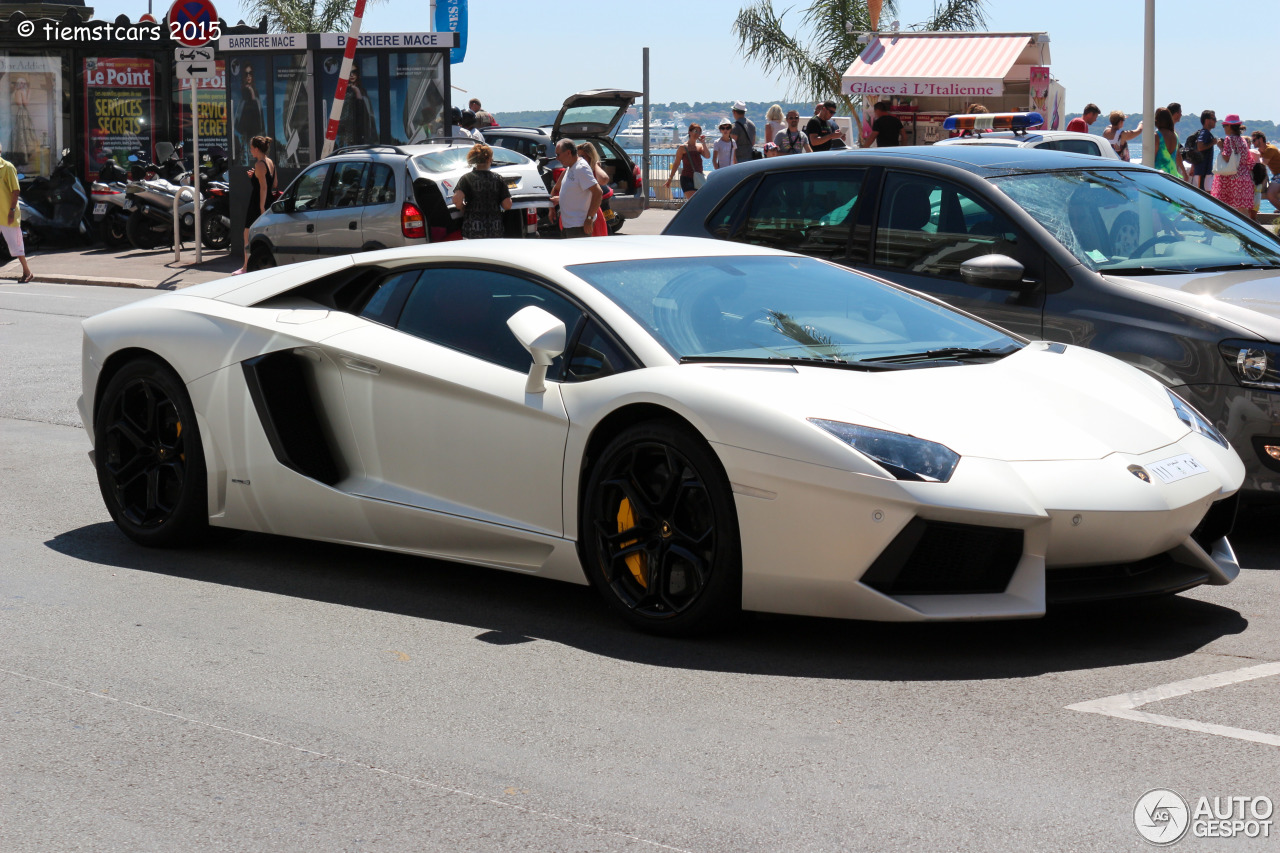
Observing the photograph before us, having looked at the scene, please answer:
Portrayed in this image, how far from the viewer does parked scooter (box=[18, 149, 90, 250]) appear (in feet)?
85.5

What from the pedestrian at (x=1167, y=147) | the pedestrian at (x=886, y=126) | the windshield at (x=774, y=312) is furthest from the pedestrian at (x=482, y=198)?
the windshield at (x=774, y=312)

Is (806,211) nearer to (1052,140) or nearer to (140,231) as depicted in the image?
(1052,140)

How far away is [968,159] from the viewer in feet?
23.6

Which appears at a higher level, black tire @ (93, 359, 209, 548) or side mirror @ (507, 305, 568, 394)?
side mirror @ (507, 305, 568, 394)

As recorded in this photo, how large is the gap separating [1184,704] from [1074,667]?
398mm

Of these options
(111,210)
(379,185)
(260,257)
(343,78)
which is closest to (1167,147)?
(379,185)

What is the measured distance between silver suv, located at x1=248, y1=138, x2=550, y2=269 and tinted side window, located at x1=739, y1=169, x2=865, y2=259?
30.9ft

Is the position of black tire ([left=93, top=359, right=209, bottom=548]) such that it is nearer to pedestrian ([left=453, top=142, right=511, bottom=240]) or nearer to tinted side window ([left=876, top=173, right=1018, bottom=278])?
tinted side window ([left=876, top=173, right=1018, bottom=278])

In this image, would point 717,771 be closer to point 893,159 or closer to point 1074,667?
point 1074,667

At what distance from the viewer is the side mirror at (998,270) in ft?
21.3

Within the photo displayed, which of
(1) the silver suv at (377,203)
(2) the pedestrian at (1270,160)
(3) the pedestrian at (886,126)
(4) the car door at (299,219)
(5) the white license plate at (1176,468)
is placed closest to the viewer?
(5) the white license plate at (1176,468)

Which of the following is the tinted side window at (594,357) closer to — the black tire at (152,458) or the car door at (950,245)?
the black tire at (152,458)

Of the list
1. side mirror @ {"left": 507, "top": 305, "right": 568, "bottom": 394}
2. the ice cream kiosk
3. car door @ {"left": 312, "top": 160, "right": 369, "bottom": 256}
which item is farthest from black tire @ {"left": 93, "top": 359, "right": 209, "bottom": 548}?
the ice cream kiosk

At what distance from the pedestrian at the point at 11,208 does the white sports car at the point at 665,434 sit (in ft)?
53.8
